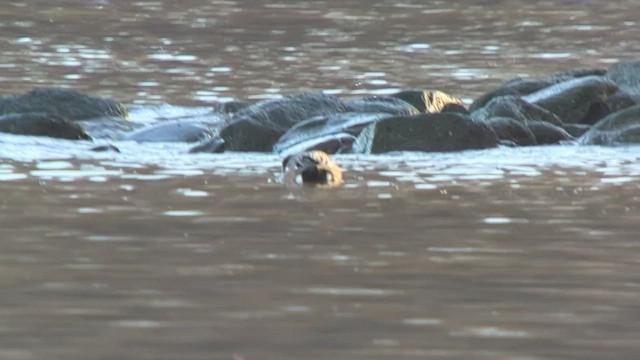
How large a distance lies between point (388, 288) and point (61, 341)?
1.80 m

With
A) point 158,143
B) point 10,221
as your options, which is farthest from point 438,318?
point 158,143

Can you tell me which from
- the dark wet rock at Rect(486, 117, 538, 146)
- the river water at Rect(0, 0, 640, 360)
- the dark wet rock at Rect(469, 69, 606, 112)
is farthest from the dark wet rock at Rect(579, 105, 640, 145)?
the dark wet rock at Rect(469, 69, 606, 112)

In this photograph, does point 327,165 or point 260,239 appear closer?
point 260,239

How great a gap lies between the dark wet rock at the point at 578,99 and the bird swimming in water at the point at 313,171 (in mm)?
4686

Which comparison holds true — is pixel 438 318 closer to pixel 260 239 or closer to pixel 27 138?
pixel 260 239

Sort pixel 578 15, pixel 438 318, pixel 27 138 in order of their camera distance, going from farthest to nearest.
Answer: pixel 578 15
pixel 27 138
pixel 438 318

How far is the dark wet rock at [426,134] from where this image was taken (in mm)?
14789

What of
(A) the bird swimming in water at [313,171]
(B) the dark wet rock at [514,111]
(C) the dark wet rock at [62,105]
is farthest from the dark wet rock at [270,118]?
(A) the bird swimming in water at [313,171]

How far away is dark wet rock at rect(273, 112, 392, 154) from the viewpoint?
1542 centimetres

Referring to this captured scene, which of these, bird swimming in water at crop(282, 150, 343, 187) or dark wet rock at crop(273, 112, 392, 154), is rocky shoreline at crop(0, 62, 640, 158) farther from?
bird swimming in water at crop(282, 150, 343, 187)

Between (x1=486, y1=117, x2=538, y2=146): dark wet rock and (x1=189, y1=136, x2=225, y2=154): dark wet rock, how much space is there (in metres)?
2.23

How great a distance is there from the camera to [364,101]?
57.7ft

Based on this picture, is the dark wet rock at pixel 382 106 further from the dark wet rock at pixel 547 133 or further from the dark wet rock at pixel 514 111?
the dark wet rock at pixel 547 133

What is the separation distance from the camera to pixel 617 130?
15.6m
